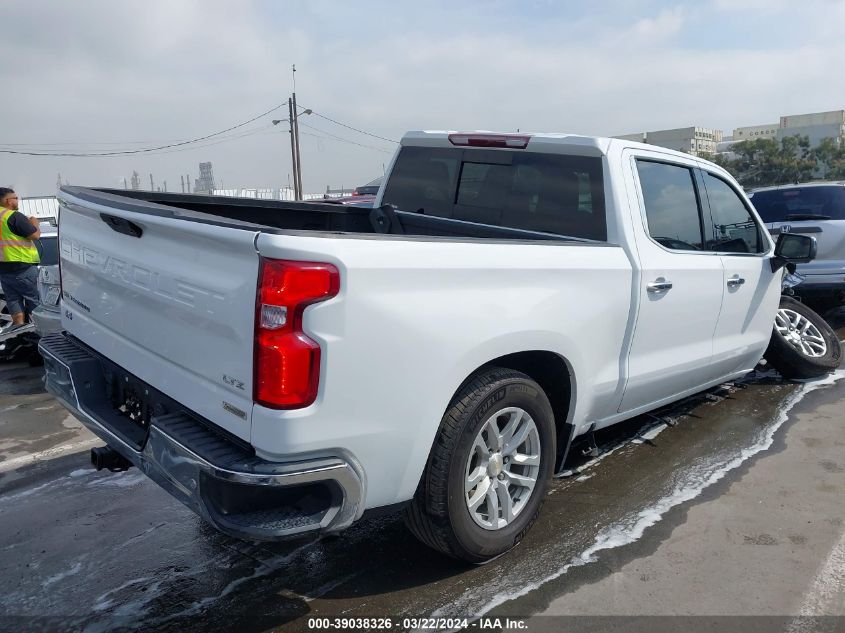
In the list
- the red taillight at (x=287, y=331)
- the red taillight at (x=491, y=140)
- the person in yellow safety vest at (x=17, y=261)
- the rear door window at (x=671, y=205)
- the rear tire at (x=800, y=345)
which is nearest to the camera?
the red taillight at (x=287, y=331)

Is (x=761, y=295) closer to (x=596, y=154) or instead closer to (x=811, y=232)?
(x=596, y=154)

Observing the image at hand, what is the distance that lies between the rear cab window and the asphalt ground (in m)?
1.52

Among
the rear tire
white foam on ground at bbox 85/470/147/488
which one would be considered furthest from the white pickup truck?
the rear tire

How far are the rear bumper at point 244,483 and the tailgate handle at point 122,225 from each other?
77 centimetres

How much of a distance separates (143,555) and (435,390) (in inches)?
69.2

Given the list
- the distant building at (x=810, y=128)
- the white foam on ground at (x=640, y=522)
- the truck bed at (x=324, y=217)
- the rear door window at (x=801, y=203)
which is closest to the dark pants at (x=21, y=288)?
the truck bed at (x=324, y=217)

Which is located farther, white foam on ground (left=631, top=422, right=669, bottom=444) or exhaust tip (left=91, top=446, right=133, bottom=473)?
white foam on ground (left=631, top=422, right=669, bottom=444)

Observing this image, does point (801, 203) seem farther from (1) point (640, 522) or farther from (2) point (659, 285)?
(1) point (640, 522)

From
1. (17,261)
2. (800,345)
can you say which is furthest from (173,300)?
(17,261)

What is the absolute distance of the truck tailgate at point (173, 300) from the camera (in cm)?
234

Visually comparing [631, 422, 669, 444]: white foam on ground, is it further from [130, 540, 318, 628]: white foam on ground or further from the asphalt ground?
[130, 540, 318, 628]: white foam on ground

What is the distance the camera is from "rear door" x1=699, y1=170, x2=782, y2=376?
14.4 feet

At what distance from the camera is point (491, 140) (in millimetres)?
4047

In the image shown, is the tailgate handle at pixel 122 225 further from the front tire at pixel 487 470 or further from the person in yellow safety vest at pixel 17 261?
the person in yellow safety vest at pixel 17 261
